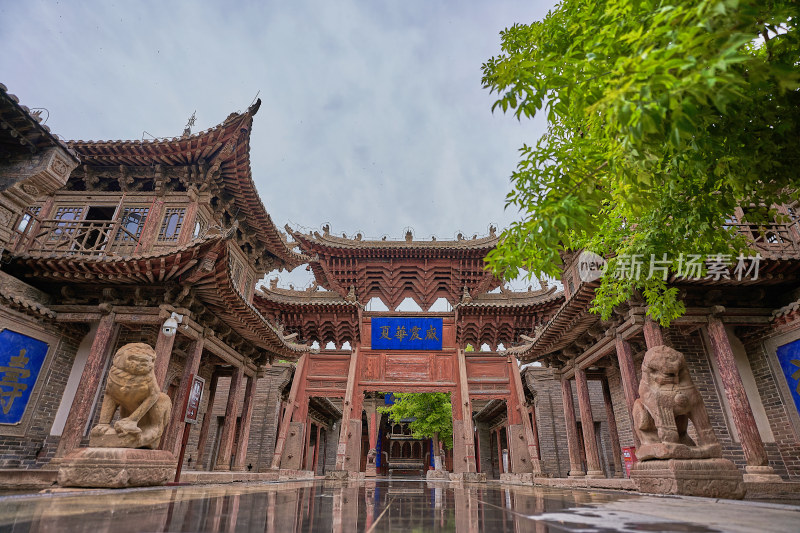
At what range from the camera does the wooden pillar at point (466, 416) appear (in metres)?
13.3

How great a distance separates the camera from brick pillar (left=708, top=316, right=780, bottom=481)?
23.6 ft

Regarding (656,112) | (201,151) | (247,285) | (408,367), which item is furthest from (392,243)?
(656,112)

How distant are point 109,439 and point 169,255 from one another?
3.17 meters

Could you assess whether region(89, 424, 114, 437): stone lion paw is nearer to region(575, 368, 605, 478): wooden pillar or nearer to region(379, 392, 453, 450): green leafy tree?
region(575, 368, 605, 478): wooden pillar

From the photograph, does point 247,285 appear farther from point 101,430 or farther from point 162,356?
point 101,430

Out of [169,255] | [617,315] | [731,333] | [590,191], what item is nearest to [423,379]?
[617,315]

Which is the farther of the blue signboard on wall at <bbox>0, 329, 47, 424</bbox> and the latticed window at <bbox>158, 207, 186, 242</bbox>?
the latticed window at <bbox>158, 207, 186, 242</bbox>

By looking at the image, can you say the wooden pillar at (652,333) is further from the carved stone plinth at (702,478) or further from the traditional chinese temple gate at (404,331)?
the traditional chinese temple gate at (404,331)

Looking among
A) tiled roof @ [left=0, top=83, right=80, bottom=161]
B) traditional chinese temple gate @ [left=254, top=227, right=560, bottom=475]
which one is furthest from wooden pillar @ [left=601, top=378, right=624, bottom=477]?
tiled roof @ [left=0, top=83, right=80, bottom=161]

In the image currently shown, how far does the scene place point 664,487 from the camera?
563cm

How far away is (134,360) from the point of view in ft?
19.9

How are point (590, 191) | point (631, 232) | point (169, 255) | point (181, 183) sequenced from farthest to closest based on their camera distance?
point (181, 183)
point (169, 255)
point (631, 232)
point (590, 191)

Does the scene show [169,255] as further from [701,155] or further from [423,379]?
[423,379]

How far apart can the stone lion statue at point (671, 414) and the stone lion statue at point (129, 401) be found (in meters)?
7.87
